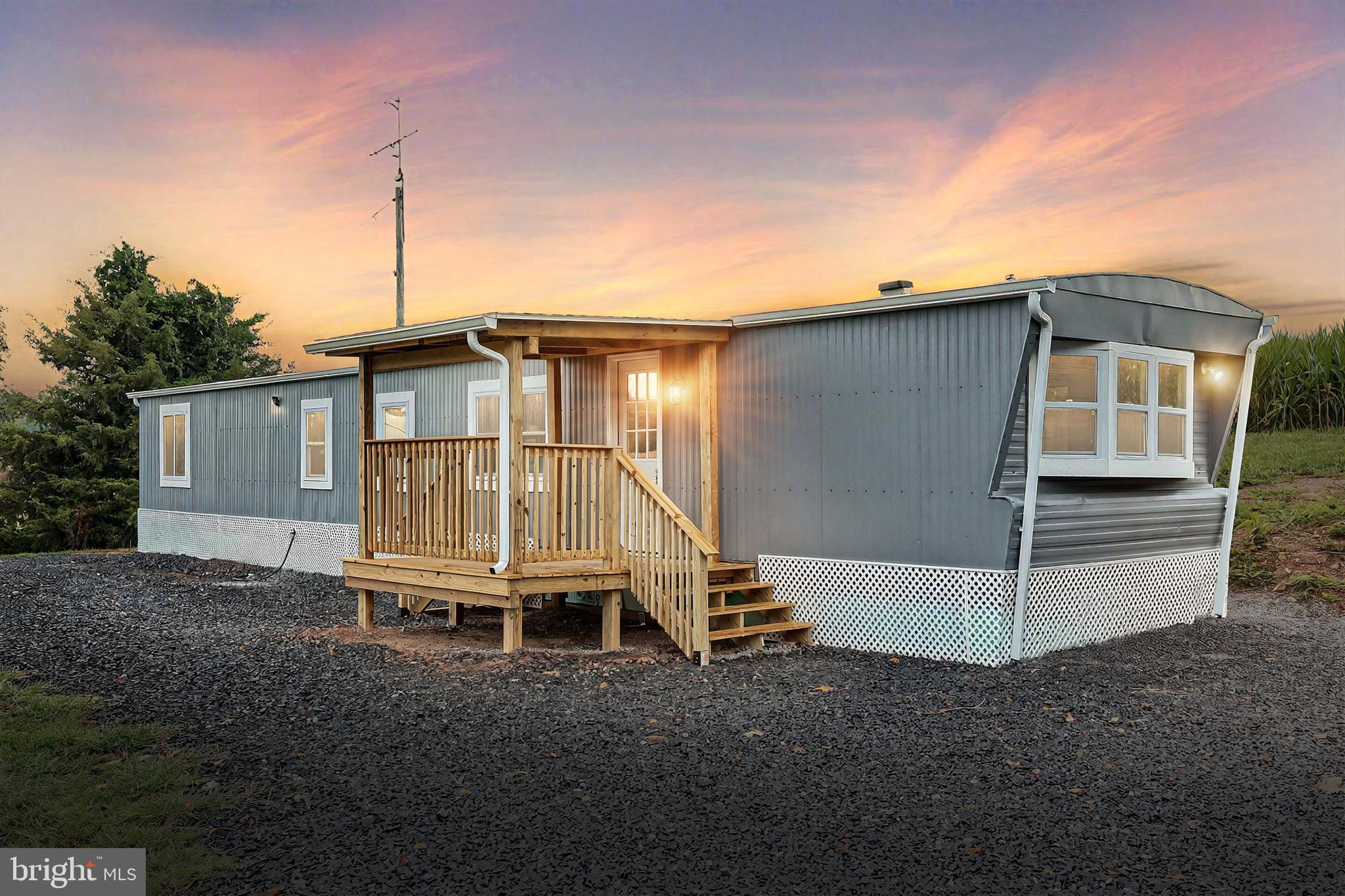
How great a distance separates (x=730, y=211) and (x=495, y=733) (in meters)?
8.89

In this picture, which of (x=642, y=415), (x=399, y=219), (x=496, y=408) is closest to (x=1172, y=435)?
(x=642, y=415)

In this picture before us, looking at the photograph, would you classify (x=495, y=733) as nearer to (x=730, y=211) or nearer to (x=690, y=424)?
(x=690, y=424)

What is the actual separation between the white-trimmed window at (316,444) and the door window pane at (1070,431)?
1006cm

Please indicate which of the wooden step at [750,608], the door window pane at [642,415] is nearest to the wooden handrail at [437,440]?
the door window pane at [642,415]

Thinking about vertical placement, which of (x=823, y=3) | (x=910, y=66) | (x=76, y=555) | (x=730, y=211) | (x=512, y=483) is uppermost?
(x=823, y=3)

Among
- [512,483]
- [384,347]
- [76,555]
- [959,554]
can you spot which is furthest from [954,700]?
[76,555]

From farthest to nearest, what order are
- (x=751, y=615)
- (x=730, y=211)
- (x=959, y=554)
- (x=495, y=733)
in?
(x=730, y=211), (x=751, y=615), (x=959, y=554), (x=495, y=733)

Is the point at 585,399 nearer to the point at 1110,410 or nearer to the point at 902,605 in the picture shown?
→ the point at 902,605

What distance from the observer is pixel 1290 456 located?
15.9m

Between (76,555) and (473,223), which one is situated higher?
(473,223)

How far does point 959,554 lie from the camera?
7812 mm

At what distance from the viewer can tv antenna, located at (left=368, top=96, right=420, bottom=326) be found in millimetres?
17844

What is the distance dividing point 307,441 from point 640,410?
705 centimetres

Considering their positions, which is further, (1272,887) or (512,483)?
(512,483)
